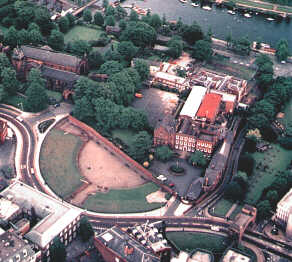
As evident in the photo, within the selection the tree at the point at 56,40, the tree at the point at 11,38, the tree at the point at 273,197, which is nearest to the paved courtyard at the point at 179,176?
the tree at the point at 273,197

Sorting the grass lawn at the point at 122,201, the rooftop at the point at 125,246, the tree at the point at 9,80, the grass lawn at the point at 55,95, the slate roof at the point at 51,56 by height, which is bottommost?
the grass lawn at the point at 122,201

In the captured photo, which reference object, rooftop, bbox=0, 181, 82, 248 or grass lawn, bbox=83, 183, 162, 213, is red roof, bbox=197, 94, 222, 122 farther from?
rooftop, bbox=0, 181, 82, 248

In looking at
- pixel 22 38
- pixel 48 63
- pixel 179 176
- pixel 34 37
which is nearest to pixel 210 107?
pixel 179 176

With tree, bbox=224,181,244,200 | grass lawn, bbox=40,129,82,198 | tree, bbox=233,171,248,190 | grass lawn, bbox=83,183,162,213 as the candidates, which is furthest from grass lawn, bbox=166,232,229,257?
grass lawn, bbox=40,129,82,198

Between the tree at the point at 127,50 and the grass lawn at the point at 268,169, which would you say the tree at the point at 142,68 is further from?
the grass lawn at the point at 268,169

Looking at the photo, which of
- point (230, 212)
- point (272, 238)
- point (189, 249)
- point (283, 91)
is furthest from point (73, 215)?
point (283, 91)

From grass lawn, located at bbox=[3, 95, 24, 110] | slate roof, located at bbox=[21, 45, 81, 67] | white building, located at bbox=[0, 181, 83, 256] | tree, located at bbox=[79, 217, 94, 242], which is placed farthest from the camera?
slate roof, located at bbox=[21, 45, 81, 67]

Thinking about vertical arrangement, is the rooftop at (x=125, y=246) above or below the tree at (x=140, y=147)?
below

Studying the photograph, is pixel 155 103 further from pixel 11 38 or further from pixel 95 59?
pixel 11 38
